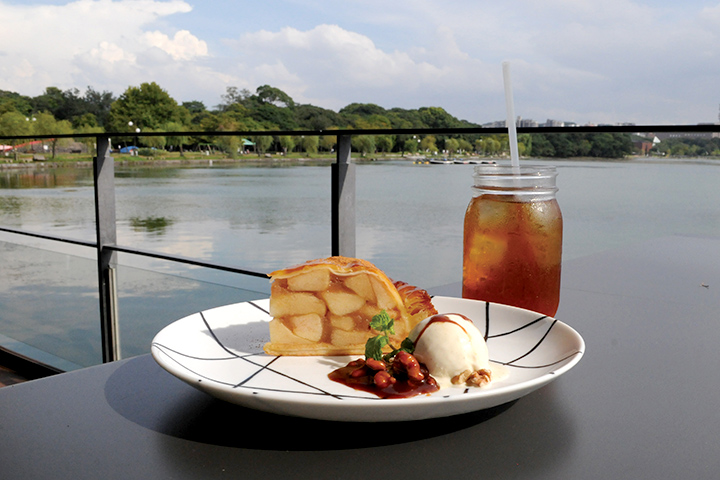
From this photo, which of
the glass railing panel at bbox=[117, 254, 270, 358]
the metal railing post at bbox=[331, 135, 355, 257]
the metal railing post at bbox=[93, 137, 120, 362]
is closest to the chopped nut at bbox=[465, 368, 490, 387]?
the metal railing post at bbox=[331, 135, 355, 257]

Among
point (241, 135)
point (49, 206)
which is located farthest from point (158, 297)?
point (49, 206)

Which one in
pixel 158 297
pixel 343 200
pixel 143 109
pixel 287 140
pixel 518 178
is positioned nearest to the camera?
pixel 518 178

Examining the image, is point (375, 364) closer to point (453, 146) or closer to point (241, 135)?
point (241, 135)

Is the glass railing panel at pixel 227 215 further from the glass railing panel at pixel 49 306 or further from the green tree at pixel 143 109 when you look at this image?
the glass railing panel at pixel 49 306

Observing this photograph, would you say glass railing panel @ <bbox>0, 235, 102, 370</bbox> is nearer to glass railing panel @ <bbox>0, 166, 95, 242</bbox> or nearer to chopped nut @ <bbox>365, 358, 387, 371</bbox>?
chopped nut @ <bbox>365, 358, 387, 371</bbox>

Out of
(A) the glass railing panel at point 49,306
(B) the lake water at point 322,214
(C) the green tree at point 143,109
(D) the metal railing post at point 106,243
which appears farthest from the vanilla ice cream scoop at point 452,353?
(C) the green tree at point 143,109

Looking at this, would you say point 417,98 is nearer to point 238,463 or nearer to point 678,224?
point 678,224
